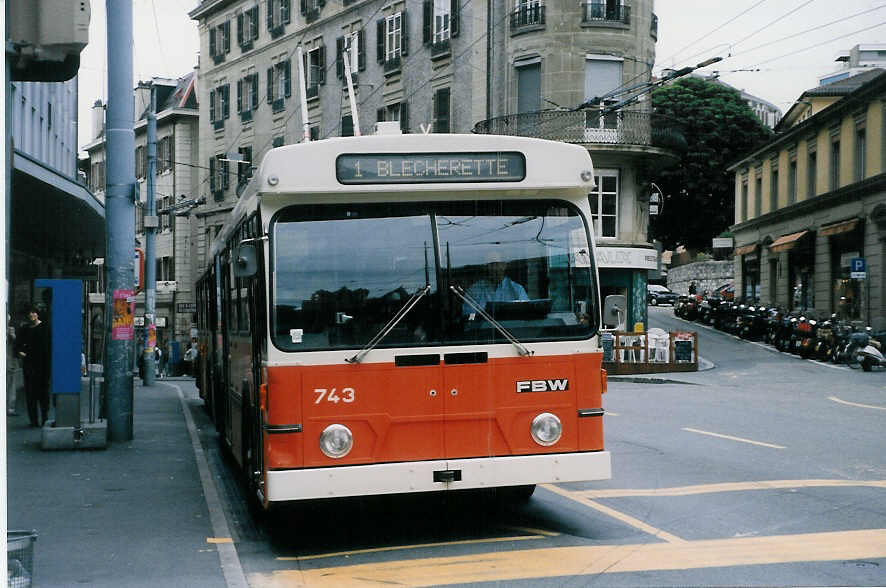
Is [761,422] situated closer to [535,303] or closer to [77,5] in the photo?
[535,303]

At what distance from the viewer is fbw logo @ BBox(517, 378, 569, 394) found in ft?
27.4

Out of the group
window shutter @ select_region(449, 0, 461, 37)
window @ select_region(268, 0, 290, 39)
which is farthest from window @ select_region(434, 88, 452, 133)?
window @ select_region(268, 0, 290, 39)

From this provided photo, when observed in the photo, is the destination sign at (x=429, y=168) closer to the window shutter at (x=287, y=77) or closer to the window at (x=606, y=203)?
the window at (x=606, y=203)

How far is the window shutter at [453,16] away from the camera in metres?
42.2

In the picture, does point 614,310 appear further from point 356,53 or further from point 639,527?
point 356,53

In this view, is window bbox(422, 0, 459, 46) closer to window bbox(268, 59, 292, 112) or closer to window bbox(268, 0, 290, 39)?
window bbox(268, 59, 292, 112)

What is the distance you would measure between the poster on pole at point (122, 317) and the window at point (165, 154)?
53.1 m

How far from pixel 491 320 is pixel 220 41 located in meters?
54.5

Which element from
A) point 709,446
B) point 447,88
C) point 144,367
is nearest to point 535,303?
point 709,446

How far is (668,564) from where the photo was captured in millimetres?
7375

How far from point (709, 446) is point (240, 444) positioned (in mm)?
5803

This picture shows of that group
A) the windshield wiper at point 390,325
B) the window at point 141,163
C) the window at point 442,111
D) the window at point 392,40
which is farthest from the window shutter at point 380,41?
the windshield wiper at point 390,325

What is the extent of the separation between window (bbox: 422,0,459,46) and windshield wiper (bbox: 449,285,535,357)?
3522cm

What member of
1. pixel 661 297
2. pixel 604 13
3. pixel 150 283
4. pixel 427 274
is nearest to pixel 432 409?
pixel 427 274
